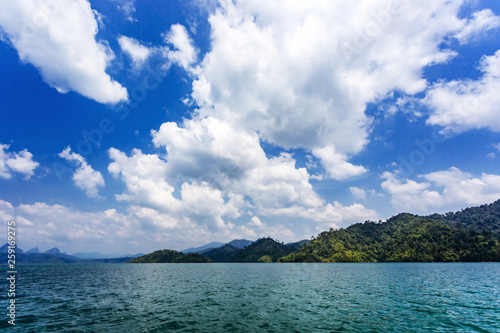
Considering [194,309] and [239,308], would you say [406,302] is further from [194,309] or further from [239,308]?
[194,309]

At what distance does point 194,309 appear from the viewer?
32.6m

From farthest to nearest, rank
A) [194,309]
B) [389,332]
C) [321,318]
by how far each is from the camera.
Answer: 1. [194,309]
2. [321,318]
3. [389,332]

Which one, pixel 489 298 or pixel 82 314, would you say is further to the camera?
pixel 489 298

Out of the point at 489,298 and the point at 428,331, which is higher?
the point at 428,331

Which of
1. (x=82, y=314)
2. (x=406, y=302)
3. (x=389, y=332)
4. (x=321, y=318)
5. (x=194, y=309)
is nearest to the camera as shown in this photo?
(x=389, y=332)

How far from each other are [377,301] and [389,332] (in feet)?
59.5

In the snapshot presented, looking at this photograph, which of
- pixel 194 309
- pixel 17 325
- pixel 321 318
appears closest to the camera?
pixel 17 325

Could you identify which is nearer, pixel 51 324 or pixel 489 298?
pixel 51 324

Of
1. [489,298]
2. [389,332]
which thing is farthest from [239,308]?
[489,298]

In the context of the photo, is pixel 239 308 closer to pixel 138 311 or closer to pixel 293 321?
pixel 293 321

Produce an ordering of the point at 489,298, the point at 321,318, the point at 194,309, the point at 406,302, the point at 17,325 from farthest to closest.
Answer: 1. the point at 489,298
2. the point at 406,302
3. the point at 194,309
4. the point at 321,318
5. the point at 17,325

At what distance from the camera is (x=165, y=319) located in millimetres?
27000

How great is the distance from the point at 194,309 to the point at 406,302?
32.1m

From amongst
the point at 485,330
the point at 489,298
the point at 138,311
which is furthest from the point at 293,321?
the point at 489,298
